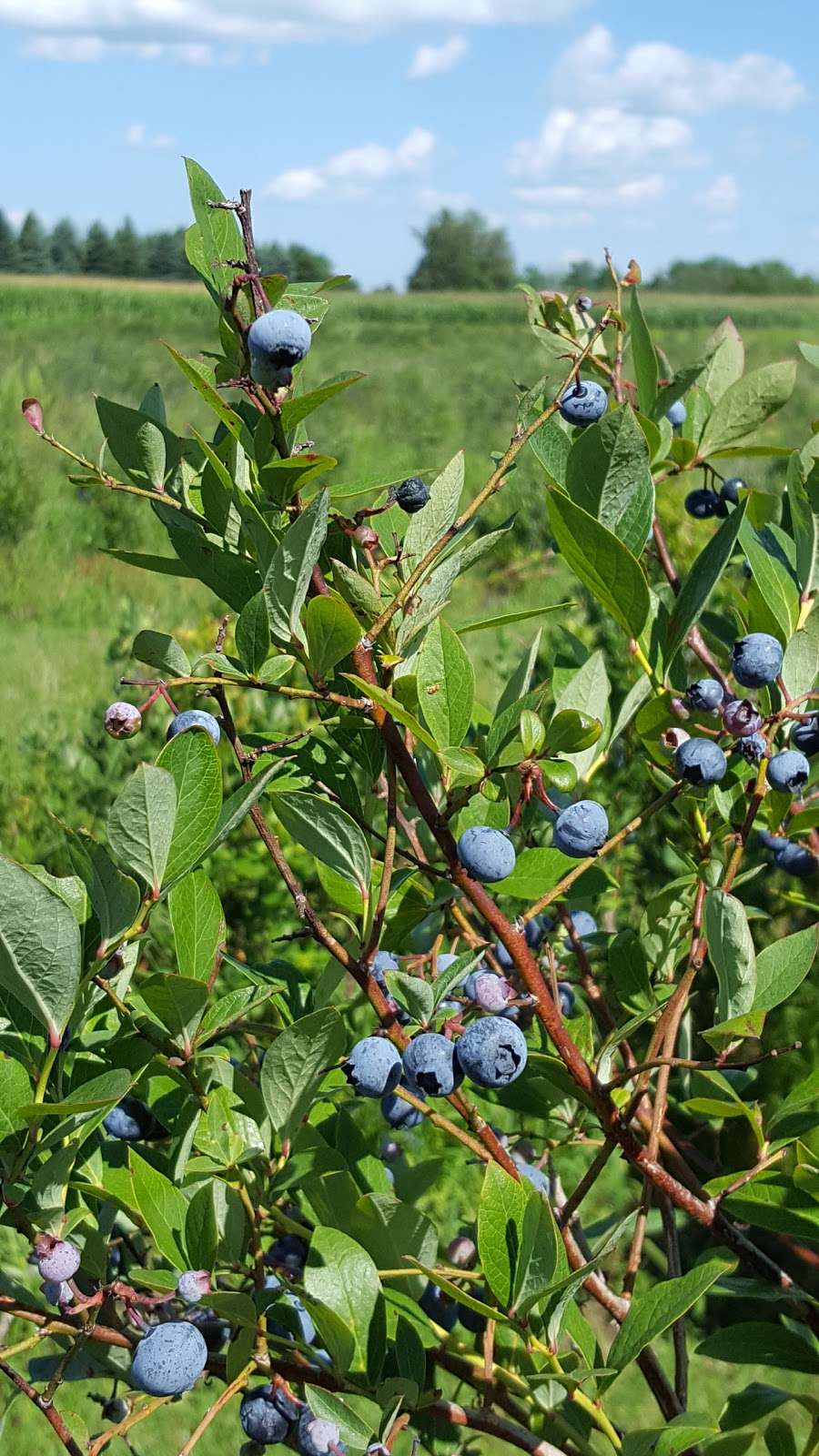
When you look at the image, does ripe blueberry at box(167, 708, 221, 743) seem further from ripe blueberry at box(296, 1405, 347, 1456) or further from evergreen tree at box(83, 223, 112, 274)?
evergreen tree at box(83, 223, 112, 274)

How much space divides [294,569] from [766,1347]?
0.50 metres

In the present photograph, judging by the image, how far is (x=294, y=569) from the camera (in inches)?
21.0

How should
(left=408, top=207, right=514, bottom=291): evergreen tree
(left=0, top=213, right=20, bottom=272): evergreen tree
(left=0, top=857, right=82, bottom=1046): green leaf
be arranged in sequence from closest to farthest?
(left=0, top=857, right=82, bottom=1046): green leaf < (left=0, top=213, right=20, bottom=272): evergreen tree < (left=408, top=207, right=514, bottom=291): evergreen tree

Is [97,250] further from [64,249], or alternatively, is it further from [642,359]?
[642,359]

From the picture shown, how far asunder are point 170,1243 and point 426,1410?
6.7 inches

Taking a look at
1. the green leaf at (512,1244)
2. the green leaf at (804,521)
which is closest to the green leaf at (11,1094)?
the green leaf at (512,1244)

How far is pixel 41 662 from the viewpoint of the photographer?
6.86 metres

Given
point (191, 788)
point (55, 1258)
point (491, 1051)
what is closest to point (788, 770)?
point (491, 1051)

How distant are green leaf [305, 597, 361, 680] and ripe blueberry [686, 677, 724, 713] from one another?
0.83 ft

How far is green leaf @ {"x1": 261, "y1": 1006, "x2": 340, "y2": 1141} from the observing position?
58cm

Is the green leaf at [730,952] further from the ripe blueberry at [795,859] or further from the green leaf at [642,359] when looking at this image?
the green leaf at [642,359]

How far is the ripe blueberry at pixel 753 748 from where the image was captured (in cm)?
68

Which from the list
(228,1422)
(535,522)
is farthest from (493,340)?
(228,1422)

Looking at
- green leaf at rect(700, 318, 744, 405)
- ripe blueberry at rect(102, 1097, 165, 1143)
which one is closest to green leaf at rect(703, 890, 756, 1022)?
ripe blueberry at rect(102, 1097, 165, 1143)
